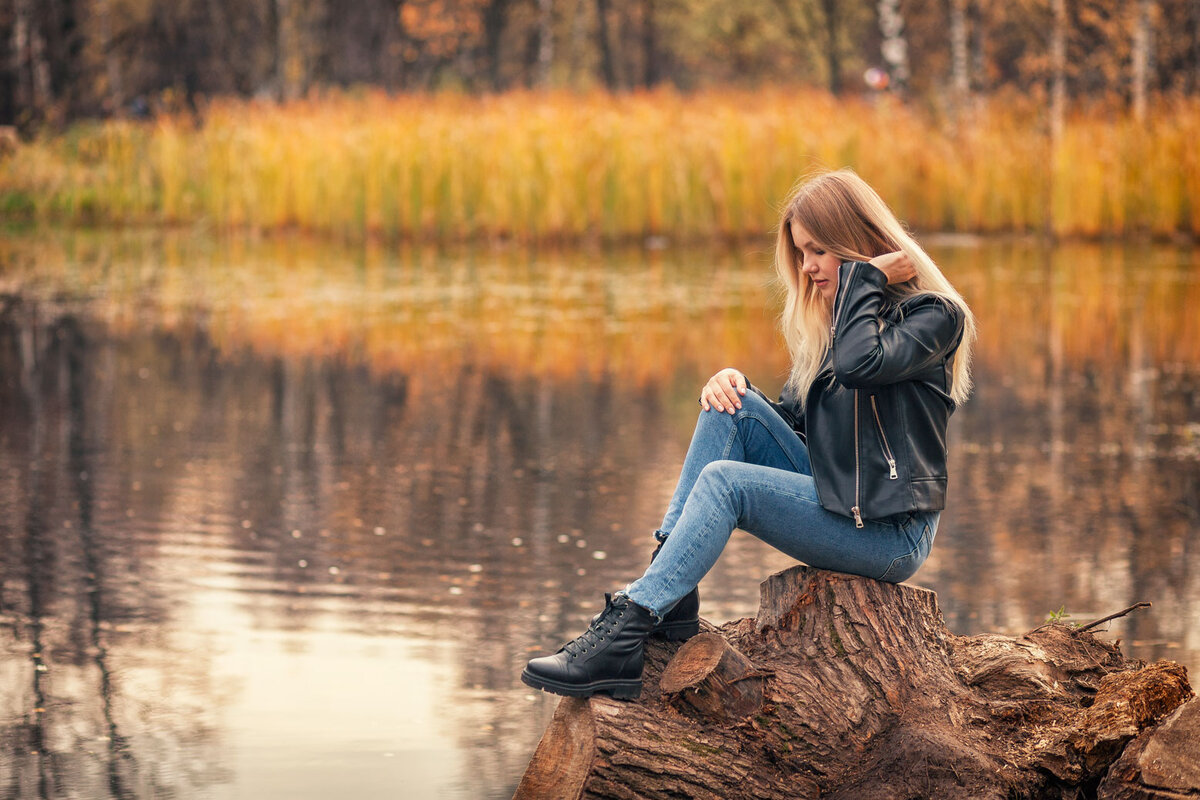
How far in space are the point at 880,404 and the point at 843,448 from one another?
5.5 inches

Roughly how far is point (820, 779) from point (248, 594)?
8.48 feet

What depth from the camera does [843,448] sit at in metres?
3.87

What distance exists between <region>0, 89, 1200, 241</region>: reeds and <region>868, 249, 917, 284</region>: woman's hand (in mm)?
15751

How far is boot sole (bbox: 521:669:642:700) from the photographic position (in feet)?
11.9

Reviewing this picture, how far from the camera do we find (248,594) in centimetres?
559

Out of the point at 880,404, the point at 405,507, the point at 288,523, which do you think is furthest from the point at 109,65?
the point at 880,404

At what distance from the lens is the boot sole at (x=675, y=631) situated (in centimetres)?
392

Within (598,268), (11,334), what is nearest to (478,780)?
(11,334)

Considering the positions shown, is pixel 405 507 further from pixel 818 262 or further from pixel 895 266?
pixel 895 266

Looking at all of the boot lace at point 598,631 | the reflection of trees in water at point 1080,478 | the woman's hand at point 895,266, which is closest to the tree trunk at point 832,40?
the reflection of trees in water at point 1080,478

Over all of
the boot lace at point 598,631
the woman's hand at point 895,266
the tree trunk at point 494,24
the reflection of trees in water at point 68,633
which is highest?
the tree trunk at point 494,24

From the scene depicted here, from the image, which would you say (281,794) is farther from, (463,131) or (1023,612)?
(463,131)

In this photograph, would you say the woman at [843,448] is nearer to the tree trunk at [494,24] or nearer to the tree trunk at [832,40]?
the tree trunk at [832,40]

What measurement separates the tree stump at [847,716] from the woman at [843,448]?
93 millimetres
